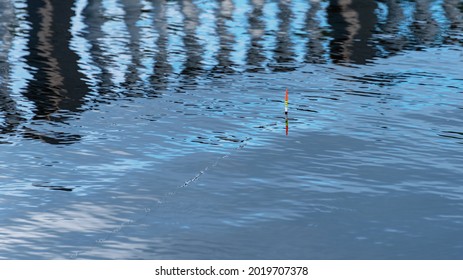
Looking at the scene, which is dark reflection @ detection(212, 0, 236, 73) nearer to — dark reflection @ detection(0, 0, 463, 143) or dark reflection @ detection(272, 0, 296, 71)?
dark reflection @ detection(0, 0, 463, 143)

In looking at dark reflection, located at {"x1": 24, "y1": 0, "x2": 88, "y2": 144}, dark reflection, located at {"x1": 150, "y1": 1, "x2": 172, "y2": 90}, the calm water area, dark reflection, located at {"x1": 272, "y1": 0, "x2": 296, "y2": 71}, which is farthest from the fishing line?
dark reflection, located at {"x1": 272, "y1": 0, "x2": 296, "y2": 71}

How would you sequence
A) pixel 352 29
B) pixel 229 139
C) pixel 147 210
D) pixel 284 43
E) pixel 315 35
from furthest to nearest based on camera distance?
pixel 352 29
pixel 315 35
pixel 284 43
pixel 229 139
pixel 147 210

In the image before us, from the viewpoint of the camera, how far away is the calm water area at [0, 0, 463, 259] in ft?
36.0

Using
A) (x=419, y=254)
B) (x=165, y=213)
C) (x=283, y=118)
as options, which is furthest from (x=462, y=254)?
(x=283, y=118)

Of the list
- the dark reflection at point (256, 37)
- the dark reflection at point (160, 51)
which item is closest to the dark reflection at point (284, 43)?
the dark reflection at point (256, 37)

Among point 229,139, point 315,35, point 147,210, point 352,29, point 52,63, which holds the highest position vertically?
point 147,210

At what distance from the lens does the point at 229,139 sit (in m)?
14.6

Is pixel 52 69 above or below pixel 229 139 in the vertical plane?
below

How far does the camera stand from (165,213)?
11.6m

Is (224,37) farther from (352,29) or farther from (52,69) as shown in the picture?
(52,69)

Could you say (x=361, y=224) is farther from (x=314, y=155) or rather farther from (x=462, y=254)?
(x=314, y=155)

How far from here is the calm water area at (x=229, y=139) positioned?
11.0 meters

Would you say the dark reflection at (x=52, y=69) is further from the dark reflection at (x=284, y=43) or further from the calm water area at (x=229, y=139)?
the dark reflection at (x=284, y=43)

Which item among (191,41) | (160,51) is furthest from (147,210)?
(191,41)
